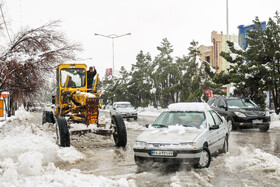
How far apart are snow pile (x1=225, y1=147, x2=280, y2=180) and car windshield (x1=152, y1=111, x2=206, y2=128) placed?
45.6 inches

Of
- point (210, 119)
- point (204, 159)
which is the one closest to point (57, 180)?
point (204, 159)

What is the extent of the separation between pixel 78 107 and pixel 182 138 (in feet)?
18.0

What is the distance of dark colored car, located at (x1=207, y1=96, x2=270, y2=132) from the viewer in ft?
52.6

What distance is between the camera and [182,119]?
903 cm

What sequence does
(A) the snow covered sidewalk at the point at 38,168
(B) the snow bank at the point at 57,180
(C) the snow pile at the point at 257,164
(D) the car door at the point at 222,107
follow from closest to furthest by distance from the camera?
1. (B) the snow bank at the point at 57,180
2. (A) the snow covered sidewalk at the point at 38,168
3. (C) the snow pile at the point at 257,164
4. (D) the car door at the point at 222,107

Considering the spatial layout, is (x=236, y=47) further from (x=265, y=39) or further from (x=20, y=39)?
(x=20, y=39)

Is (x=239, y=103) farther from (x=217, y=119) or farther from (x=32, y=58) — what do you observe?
(x=32, y=58)

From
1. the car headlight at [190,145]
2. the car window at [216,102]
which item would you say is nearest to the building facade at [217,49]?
the car window at [216,102]

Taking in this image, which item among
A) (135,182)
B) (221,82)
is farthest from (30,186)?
(221,82)

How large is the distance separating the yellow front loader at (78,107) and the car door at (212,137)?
3320mm

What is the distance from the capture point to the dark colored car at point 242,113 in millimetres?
16047

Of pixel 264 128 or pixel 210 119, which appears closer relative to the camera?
pixel 210 119

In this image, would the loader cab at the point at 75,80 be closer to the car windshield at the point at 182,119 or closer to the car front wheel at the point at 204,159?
the car windshield at the point at 182,119

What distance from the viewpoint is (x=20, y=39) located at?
10.4 m
